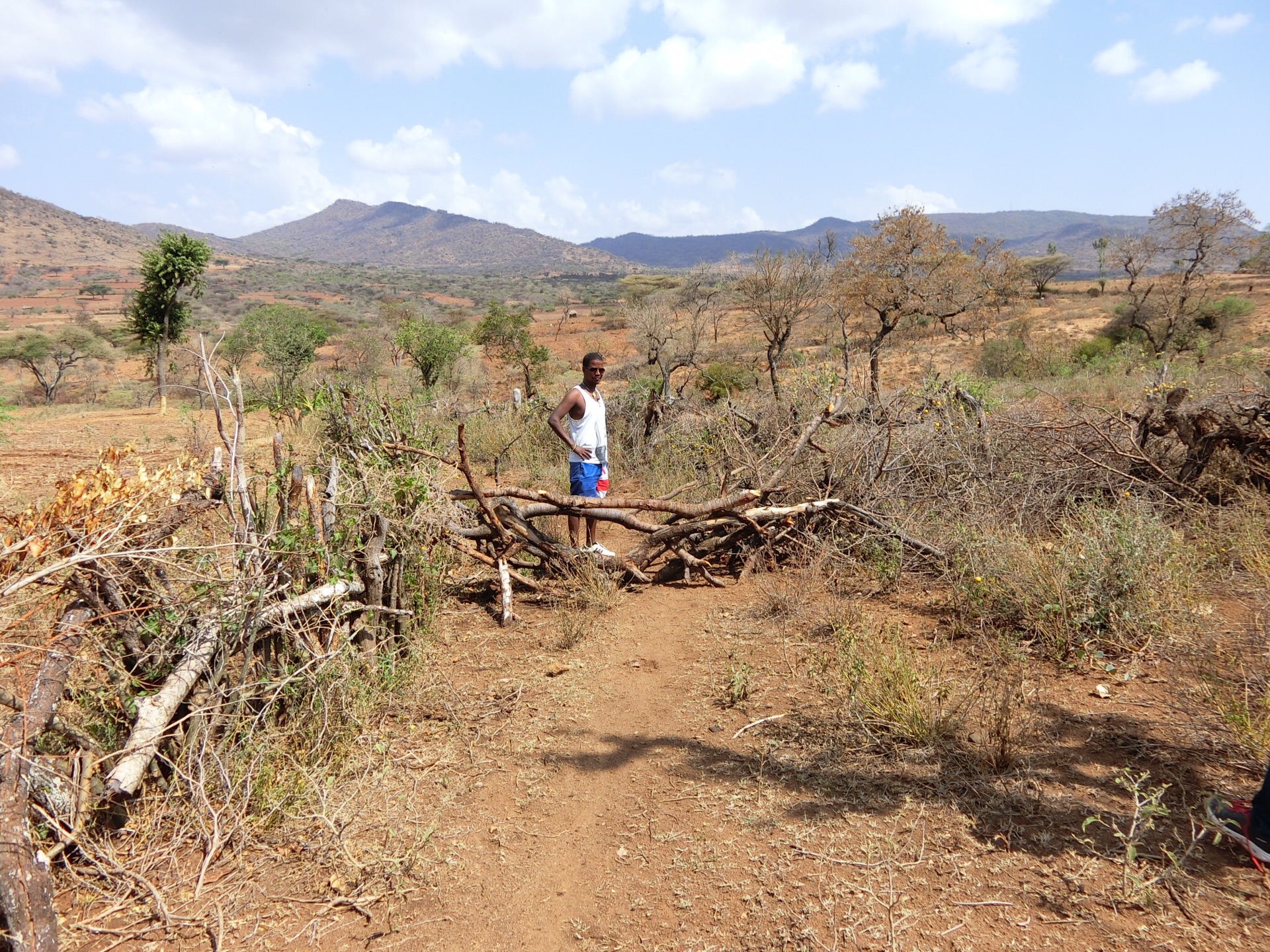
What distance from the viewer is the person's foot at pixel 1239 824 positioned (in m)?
2.04

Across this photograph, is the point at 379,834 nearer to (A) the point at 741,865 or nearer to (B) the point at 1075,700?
(A) the point at 741,865

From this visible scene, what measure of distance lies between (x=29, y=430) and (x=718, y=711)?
46.1ft

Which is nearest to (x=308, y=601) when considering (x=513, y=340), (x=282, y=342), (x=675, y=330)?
(x=675, y=330)

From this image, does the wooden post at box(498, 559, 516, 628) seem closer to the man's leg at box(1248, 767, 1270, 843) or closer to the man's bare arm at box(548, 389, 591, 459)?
the man's bare arm at box(548, 389, 591, 459)

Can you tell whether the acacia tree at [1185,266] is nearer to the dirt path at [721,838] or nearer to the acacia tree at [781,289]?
the acacia tree at [781,289]

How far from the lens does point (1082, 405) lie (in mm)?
5816

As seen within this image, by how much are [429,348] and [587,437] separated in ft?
38.3

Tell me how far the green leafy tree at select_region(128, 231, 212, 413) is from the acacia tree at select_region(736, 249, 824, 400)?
12758 mm

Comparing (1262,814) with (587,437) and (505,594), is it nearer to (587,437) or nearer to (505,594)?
(505,594)

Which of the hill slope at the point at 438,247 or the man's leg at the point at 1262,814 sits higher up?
the hill slope at the point at 438,247

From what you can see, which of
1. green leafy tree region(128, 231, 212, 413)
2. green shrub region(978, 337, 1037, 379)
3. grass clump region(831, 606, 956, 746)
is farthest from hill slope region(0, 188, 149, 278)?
grass clump region(831, 606, 956, 746)

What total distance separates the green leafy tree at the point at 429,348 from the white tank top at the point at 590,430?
36.3ft

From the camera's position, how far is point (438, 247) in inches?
5689

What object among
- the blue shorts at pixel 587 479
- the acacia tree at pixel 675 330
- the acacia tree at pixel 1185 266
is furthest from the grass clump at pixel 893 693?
the acacia tree at pixel 1185 266
